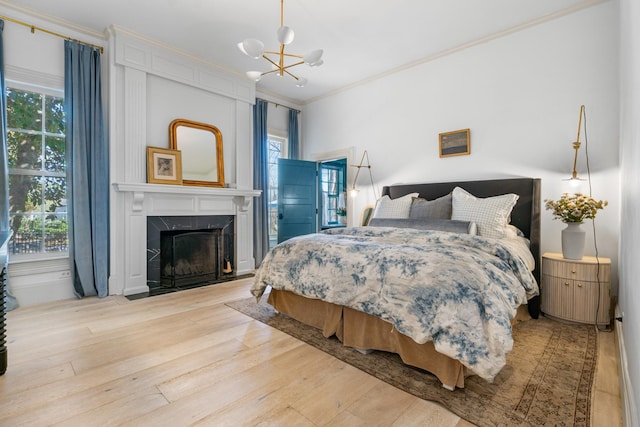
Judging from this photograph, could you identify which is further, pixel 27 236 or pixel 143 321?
pixel 27 236

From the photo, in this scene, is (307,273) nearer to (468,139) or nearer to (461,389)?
(461,389)

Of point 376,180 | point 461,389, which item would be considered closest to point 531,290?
point 461,389

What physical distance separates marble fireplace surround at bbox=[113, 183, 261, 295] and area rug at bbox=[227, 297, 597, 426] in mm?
2172

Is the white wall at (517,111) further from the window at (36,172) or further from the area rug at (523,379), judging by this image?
the window at (36,172)

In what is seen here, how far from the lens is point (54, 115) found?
10.8ft

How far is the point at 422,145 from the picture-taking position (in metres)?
4.04

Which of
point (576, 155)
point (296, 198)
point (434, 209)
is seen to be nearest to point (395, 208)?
point (434, 209)

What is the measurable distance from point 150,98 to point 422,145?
347 cm

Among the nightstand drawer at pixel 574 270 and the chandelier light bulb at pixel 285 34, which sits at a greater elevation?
the chandelier light bulb at pixel 285 34

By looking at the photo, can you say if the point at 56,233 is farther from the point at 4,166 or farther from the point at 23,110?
the point at 23,110

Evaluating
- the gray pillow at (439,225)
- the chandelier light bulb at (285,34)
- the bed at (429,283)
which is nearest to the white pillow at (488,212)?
the bed at (429,283)

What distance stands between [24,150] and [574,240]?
17.4 ft

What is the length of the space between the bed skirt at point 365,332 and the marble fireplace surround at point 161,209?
1845 mm

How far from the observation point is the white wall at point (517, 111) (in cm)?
277
